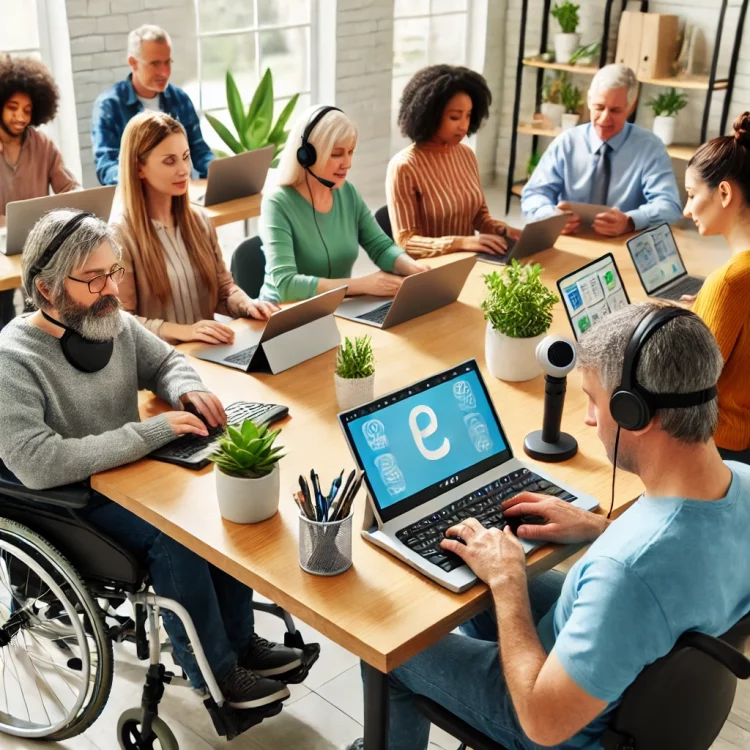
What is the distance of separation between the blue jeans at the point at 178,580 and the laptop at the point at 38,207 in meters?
1.36

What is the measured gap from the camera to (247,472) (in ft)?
5.80

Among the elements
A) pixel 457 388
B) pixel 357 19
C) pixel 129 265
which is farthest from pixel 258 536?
pixel 357 19

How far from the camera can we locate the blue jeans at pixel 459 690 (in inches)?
65.9

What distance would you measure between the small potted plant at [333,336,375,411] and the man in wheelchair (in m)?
0.28

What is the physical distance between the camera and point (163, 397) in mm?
2256

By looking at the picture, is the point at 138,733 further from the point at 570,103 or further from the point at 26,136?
the point at 570,103

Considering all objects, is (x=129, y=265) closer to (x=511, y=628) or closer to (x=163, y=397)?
(x=163, y=397)

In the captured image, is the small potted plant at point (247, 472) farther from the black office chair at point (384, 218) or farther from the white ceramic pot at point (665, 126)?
the white ceramic pot at point (665, 126)

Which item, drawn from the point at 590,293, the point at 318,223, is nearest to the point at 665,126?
the point at 318,223

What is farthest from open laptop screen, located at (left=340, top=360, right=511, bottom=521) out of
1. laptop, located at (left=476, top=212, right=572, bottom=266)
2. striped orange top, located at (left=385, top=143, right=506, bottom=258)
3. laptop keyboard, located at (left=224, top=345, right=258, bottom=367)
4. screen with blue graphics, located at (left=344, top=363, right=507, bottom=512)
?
striped orange top, located at (left=385, top=143, right=506, bottom=258)

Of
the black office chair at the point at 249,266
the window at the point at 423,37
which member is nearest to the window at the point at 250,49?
the window at the point at 423,37

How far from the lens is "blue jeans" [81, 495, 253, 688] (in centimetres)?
203

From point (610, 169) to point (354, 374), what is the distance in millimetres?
2049

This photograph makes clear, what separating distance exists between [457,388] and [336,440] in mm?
358
